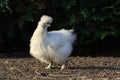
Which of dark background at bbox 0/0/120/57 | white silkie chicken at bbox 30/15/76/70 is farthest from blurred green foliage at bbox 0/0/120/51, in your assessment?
white silkie chicken at bbox 30/15/76/70

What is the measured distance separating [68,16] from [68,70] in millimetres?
2104

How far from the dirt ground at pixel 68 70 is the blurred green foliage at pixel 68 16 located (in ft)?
2.14

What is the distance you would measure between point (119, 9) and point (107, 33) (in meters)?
0.61

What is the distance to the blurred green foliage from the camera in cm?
1061

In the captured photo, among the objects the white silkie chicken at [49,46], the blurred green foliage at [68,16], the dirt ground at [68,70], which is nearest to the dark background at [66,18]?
the blurred green foliage at [68,16]

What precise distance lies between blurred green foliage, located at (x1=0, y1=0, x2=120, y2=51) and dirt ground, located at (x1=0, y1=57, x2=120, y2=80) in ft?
2.14

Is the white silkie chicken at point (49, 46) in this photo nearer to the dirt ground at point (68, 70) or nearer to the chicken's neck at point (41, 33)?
the chicken's neck at point (41, 33)

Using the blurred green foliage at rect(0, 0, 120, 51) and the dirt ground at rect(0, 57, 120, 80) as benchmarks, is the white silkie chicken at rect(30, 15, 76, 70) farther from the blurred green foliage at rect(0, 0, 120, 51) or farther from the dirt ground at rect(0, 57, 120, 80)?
the blurred green foliage at rect(0, 0, 120, 51)

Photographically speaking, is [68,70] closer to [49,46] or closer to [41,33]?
[49,46]

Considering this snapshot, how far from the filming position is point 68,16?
10.8m

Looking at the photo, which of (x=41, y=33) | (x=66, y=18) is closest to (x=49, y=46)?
(x=41, y=33)

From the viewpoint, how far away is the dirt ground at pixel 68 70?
8.34 metres

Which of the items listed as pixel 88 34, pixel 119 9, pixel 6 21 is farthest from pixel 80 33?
pixel 6 21

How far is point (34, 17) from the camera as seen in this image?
36.0ft
